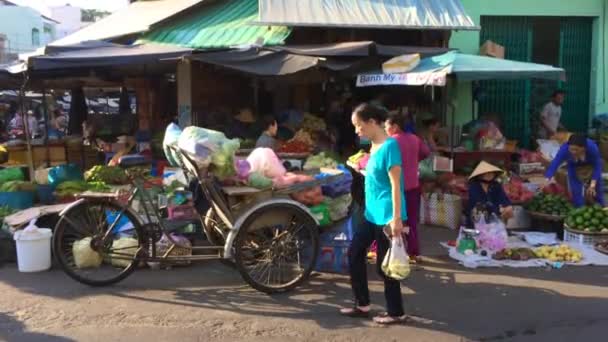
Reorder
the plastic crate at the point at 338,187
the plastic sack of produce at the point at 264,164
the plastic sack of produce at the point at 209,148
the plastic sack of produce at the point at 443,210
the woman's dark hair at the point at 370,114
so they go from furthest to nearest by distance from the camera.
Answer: the plastic sack of produce at the point at 443,210
the plastic crate at the point at 338,187
the plastic sack of produce at the point at 264,164
the plastic sack of produce at the point at 209,148
the woman's dark hair at the point at 370,114

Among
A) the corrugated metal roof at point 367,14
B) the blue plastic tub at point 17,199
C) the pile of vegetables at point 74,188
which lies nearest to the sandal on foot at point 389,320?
the pile of vegetables at point 74,188

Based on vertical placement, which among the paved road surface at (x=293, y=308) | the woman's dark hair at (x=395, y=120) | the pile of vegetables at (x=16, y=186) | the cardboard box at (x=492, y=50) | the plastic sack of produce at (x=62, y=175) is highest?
the cardboard box at (x=492, y=50)

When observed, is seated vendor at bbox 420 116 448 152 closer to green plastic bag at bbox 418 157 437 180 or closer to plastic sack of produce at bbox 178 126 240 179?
green plastic bag at bbox 418 157 437 180

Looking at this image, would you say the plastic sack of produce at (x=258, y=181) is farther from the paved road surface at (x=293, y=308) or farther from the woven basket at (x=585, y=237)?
the woven basket at (x=585, y=237)

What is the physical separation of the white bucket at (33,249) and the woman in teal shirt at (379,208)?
3.24 m

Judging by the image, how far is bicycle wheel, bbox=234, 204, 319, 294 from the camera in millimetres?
5605

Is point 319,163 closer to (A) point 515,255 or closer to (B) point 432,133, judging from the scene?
(A) point 515,255

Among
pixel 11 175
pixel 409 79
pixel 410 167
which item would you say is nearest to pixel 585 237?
pixel 410 167

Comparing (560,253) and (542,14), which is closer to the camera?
(560,253)

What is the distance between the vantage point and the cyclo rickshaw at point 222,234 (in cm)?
554

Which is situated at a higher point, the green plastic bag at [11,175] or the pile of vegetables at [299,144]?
the pile of vegetables at [299,144]

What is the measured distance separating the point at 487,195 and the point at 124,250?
4.19 m

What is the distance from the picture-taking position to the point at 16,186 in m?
8.96

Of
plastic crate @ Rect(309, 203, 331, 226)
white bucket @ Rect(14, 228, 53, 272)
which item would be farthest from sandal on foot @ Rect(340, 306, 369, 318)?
white bucket @ Rect(14, 228, 53, 272)
